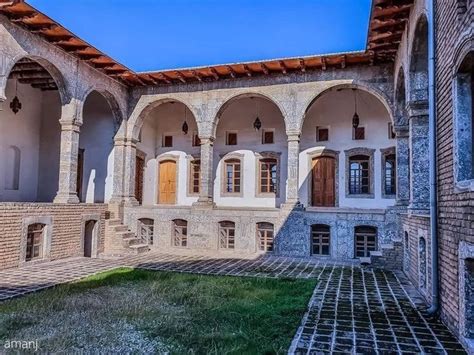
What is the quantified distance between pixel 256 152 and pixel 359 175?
14.9 feet

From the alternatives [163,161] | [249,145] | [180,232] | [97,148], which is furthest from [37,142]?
[249,145]

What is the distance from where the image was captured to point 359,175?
16.5m

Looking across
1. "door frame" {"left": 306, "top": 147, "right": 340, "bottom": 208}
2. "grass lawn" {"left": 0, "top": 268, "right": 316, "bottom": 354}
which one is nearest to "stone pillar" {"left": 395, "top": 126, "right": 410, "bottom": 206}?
"door frame" {"left": 306, "top": 147, "right": 340, "bottom": 208}

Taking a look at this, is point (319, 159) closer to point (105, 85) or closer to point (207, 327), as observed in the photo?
point (105, 85)

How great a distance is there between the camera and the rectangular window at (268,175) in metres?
17.4

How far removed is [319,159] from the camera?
55.6 feet

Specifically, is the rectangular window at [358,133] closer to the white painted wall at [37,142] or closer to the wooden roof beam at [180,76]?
the wooden roof beam at [180,76]

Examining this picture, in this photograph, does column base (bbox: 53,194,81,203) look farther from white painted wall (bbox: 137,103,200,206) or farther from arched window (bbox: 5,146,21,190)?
white painted wall (bbox: 137,103,200,206)

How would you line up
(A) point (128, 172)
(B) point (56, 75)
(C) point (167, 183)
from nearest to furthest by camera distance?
(B) point (56, 75), (A) point (128, 172), (C) point (167, 183)

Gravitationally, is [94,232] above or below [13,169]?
below

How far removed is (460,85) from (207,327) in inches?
201

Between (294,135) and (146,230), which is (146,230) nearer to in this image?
(146,230)

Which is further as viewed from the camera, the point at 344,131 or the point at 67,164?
the point at 344,131

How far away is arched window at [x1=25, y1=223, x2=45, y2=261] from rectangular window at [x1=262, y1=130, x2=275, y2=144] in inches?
383
